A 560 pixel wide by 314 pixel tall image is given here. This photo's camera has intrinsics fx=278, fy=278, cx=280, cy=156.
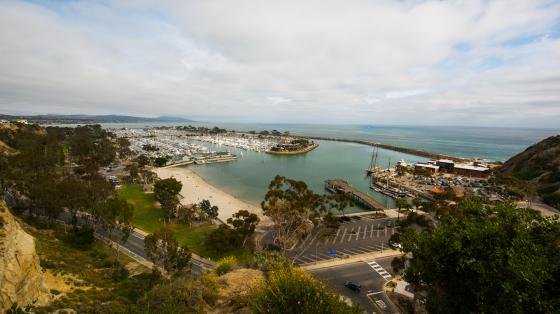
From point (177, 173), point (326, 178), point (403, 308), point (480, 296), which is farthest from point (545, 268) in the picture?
point (177, 173)

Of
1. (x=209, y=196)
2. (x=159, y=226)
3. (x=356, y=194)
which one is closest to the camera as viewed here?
(x=159, y=226)

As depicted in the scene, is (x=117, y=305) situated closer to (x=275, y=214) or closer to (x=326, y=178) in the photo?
(x=275, y=214)

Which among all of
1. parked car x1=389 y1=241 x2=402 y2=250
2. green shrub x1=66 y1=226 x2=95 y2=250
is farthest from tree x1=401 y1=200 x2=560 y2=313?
green shrub x1=66 y1=226 x2=95 y2=250

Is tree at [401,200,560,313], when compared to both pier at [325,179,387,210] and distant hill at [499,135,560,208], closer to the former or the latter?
pier at [325,179,387,210]

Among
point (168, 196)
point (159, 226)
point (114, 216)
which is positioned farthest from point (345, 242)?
point (168, 196)

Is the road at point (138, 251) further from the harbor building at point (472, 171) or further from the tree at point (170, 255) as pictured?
the harbor building at point (472, 171)

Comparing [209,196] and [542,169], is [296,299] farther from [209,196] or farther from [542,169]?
[542,169]
